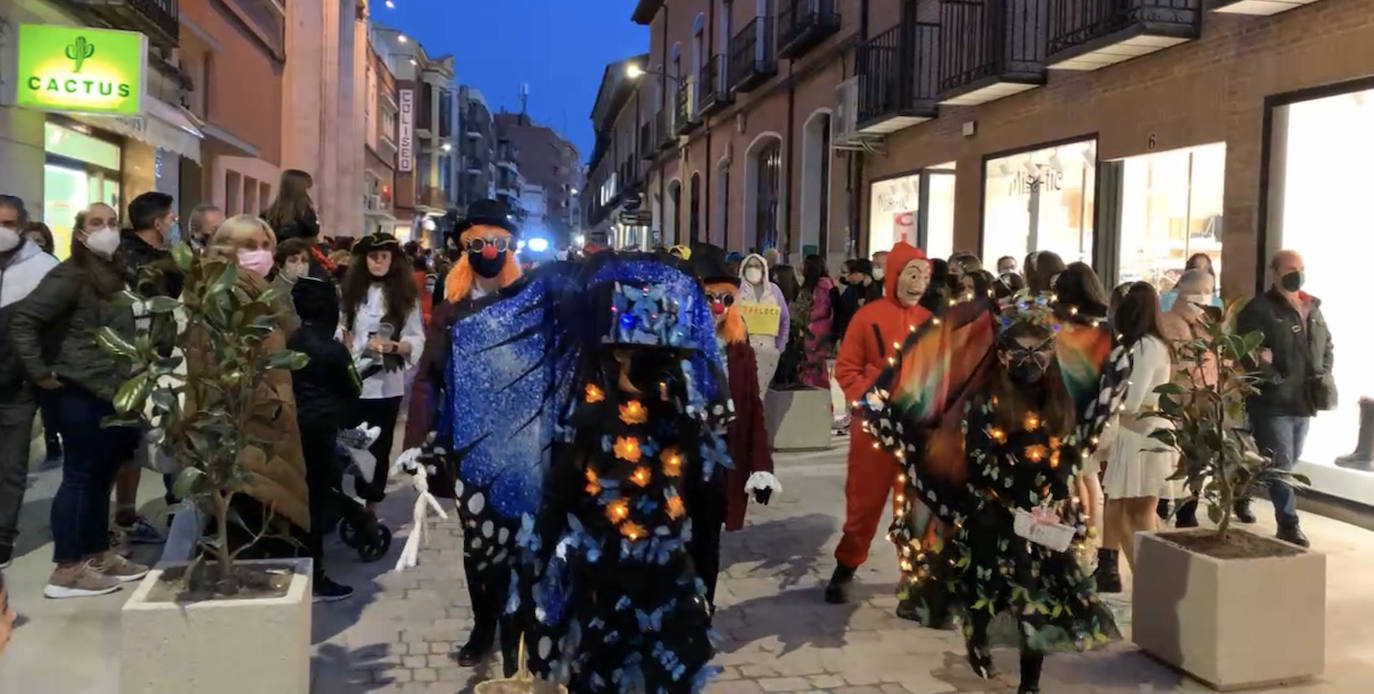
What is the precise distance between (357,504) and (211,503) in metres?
2.23

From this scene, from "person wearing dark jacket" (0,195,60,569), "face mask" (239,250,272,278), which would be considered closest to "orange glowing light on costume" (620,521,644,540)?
"face mask" (239,250,272,278)

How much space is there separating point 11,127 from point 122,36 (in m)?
1.25

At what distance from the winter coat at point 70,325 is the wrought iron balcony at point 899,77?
445 inches

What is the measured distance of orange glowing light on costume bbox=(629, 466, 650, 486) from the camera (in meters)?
3.54

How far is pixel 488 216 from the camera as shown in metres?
5.16

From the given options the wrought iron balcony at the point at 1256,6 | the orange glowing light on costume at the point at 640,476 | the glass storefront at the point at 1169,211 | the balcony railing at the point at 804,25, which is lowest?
the orange glowing light on costume at the point at 640,476

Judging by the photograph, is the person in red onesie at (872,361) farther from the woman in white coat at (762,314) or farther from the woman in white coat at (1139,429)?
the woman in white coat at (762,314)

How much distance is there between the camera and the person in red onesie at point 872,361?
5684 mm

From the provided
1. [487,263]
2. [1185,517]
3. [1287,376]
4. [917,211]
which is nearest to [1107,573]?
[1185,517]

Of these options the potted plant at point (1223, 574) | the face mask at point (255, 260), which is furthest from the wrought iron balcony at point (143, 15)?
the potted plant at point (1223, 574)

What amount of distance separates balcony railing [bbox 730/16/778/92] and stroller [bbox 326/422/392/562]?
18.0 meters

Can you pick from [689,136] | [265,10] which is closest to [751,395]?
[265,10]

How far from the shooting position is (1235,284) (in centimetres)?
915

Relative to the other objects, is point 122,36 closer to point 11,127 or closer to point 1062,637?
point 11,127
